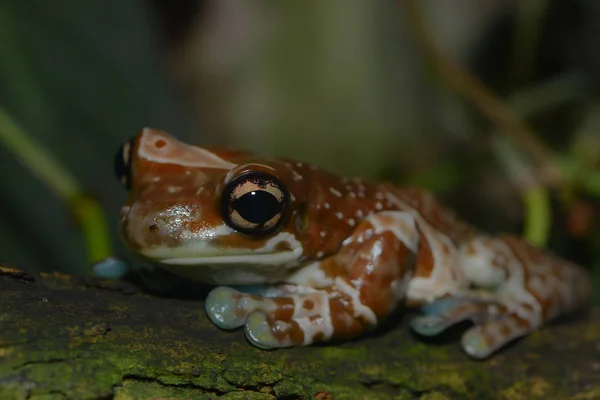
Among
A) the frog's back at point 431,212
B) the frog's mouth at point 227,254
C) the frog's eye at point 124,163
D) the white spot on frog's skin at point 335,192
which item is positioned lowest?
the frog's mouth at point 227,254

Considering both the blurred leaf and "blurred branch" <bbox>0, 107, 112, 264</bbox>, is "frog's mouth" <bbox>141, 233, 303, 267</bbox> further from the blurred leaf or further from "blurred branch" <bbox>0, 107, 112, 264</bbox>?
the blurred leaf

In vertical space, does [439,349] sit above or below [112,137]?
below

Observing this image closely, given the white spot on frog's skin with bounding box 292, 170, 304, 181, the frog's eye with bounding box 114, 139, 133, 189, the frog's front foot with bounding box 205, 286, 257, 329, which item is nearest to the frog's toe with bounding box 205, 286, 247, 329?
the frog's front foot with bounding box 205, 286, 257, 329

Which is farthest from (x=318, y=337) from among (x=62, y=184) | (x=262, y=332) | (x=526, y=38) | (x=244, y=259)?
(x=526, y=38)

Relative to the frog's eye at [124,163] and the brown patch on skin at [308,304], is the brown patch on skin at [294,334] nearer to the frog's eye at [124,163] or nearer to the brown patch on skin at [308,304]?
the brown patch on skin at [308,304]

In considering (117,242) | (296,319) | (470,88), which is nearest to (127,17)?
(117,242)

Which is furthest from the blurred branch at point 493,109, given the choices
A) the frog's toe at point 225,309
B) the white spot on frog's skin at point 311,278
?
the frog's toe at point 225,309

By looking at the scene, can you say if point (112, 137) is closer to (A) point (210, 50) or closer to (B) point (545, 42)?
(A) point (210, 50)
